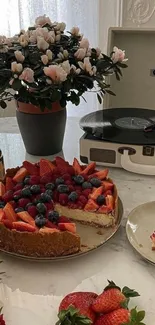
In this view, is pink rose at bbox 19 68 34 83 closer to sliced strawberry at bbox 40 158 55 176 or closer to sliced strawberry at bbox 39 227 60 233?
sliced strawberry at bbox 40 158 55 176

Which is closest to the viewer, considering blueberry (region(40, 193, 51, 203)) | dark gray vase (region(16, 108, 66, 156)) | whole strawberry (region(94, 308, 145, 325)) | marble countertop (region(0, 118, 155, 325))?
whole strawberry (region(94, 308, 145, 325))

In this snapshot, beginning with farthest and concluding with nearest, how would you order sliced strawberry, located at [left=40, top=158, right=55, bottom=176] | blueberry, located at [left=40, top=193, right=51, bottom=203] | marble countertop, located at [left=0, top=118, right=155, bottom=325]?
sliced strawberry, located at [left=40, top=158, right=55, bottom=176], blueberry, located at [left=40, top=193, right=51, bottom=203], marble countertop, located at [left=0, top=118, right=155, bottom=325]

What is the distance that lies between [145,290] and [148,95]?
3.30 feet

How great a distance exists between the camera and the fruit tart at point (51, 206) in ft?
2.63

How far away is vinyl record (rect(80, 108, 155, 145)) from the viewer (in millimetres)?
1172

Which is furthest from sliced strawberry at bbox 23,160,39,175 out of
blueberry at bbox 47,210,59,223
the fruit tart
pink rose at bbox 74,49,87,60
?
pink rose at bbox 74,49,87,60

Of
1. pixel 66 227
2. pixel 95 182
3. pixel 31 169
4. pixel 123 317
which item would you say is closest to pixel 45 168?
pixel 31 169

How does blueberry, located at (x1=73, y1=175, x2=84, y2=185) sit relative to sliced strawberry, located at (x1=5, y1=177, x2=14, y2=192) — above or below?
above

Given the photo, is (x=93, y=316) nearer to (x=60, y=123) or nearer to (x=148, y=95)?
(x=60, y=123)

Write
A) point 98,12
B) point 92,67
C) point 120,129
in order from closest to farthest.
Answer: point 92,67
point 120,129
point 98,12

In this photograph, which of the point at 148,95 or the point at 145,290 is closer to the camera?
the point at 145,290

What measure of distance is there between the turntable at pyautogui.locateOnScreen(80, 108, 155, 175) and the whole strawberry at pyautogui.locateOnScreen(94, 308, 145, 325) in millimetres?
602

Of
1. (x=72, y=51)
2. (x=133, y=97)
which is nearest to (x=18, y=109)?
(x=72, y=51)

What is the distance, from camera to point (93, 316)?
65 centimetres
